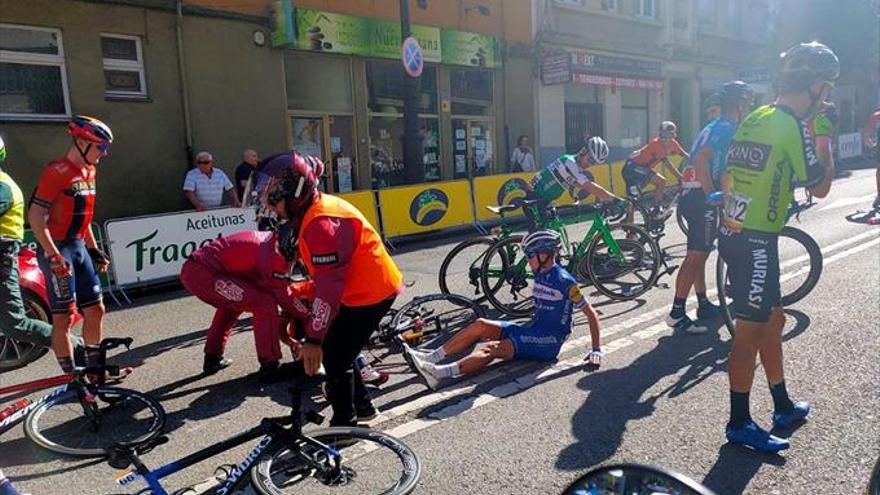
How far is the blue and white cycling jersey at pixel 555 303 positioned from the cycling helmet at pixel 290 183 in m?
2.48

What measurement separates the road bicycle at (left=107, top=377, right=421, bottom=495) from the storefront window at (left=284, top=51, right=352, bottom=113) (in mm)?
12135

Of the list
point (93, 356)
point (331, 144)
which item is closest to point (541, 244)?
point (93, 356)

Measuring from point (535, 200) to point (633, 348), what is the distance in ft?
7.94

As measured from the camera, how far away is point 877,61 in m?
35.0

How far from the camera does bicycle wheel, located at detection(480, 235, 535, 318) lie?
22.6 ft

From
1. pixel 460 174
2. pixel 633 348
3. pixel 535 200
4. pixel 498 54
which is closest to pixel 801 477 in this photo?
pixel 633 348

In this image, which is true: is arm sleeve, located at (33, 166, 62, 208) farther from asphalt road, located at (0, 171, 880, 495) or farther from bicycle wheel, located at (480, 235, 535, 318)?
bicycle wheel, located at (480, 235, 535, 318)

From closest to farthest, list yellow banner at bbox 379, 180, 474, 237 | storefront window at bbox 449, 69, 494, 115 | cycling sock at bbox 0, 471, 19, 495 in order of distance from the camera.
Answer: cycling sock at bbox 0, 471, 19, 495 → yellow banner at bbox 379, 180, 474, 237 → storefront window at bbox 449, 69, 494, 115

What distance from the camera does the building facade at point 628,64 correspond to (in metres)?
20.4

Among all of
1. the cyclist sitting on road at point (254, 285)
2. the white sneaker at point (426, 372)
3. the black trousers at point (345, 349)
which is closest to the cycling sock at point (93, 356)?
the cyclist sitting on road at point (254, 285)

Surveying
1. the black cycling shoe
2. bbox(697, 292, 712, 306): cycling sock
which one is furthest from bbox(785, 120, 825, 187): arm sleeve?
the black cycling shoe

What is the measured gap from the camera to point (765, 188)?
11.8 ft

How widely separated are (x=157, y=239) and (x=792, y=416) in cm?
807

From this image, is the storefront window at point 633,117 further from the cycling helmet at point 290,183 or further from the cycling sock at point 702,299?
the cycling helmet at point 290,183
